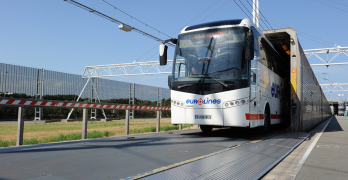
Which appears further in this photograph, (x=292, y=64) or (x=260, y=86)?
(x=292, y=64)

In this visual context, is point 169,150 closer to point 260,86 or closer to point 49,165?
point 49,165

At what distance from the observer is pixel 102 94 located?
1100 inches

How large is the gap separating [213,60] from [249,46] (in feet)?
3.96

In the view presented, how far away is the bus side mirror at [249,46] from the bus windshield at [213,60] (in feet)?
1.29

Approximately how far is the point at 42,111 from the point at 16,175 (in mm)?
19495

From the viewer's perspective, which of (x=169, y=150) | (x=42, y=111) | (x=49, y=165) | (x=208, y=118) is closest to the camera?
(x=49, y=165)

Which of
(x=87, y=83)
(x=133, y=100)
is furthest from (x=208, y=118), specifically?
(x=133, y=100)

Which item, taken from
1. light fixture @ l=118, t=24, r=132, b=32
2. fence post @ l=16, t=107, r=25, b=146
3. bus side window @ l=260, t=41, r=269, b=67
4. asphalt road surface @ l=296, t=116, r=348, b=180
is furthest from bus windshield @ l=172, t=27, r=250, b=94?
light fixture @ l=118, t=24, r=132, b=32

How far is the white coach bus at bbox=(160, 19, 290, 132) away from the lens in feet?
30.5

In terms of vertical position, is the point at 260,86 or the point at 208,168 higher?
the point at 260,86

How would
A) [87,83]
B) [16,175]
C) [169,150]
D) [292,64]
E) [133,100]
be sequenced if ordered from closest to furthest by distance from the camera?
[16,175] → [169,150] → [292,64] → [87,83] → [133,100]

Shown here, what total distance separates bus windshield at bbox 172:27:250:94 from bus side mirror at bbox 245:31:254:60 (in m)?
0.39

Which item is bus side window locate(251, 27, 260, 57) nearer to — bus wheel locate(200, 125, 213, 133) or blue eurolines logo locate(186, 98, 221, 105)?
blue eurolines logo locate(186, 98, 221, 105)

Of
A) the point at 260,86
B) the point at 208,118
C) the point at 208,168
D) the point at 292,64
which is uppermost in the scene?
the point at 292,64
